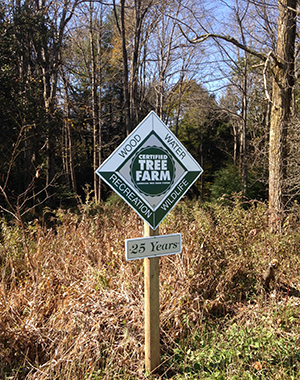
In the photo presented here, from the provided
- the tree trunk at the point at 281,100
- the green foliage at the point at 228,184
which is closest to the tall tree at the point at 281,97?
the tree trunk at the point at 281,100

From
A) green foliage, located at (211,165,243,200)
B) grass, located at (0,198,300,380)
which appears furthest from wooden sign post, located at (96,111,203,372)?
green foliage, located at (211,165,243,200)

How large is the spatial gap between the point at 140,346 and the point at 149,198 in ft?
4.59

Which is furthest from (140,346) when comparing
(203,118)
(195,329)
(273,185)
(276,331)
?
(203,118)

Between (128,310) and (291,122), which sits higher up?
(291,122)

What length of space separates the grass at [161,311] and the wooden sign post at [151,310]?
Answer: 0.43 ft

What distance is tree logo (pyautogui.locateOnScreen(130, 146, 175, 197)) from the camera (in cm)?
→ 251

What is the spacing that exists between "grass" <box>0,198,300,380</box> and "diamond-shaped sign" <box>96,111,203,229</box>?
121cm

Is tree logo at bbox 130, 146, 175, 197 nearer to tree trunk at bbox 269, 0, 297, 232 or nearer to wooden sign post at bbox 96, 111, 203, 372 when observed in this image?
wooden sign post at bbox 96, 111, 203, 372

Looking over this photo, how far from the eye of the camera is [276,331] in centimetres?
311

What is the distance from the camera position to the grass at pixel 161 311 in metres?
2.66

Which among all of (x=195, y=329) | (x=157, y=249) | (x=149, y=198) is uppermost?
(x=149, y=198)

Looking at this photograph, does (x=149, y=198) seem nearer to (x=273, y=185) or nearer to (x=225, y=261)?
(x=225, y=261)

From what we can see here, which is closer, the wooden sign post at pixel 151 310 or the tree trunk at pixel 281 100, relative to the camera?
the wooden sign post at pixel 151 310

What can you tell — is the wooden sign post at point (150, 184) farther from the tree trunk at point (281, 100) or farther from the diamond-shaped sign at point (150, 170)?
the tree trunk at point (281, 100)
